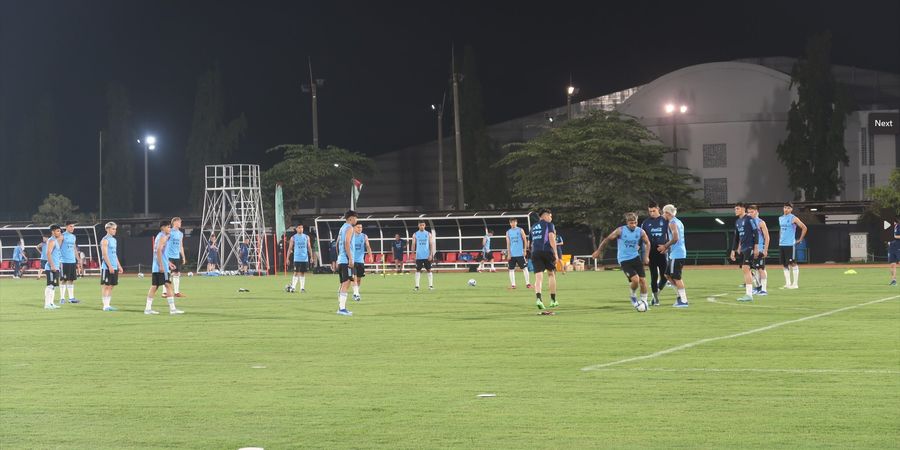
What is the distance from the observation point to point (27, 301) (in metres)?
34.6

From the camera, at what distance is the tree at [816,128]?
8356 centimetres

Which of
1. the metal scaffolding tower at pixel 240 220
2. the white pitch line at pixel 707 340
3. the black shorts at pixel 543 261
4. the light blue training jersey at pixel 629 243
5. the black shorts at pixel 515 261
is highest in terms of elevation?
the metal scaffolding tower at pixel 240 220

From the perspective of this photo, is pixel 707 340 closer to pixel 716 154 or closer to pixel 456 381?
pixel 456 381

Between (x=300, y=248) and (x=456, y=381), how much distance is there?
89.6 feet

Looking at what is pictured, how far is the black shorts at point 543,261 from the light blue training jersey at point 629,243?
1.43m

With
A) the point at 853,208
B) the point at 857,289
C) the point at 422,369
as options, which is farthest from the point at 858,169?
the point at 422,369

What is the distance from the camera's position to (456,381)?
12.5 meters

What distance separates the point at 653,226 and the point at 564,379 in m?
13.4

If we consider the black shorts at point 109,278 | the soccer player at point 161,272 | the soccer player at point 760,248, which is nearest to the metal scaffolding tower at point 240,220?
the black shorts at point 109,278

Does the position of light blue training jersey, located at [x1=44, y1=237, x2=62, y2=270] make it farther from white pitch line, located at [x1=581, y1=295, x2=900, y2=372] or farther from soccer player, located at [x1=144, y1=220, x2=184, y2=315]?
white pitch line, located at [x1=581, y1=295, x2=900, y2=372]

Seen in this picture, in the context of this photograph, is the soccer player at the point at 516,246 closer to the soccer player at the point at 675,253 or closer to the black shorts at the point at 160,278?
the soccer player at the point at 675,253

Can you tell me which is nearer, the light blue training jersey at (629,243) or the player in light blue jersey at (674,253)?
the light blue training jersey at (629,243)

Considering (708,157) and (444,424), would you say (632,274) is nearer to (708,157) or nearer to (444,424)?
(444,424)

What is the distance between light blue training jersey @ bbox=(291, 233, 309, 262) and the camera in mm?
38625
